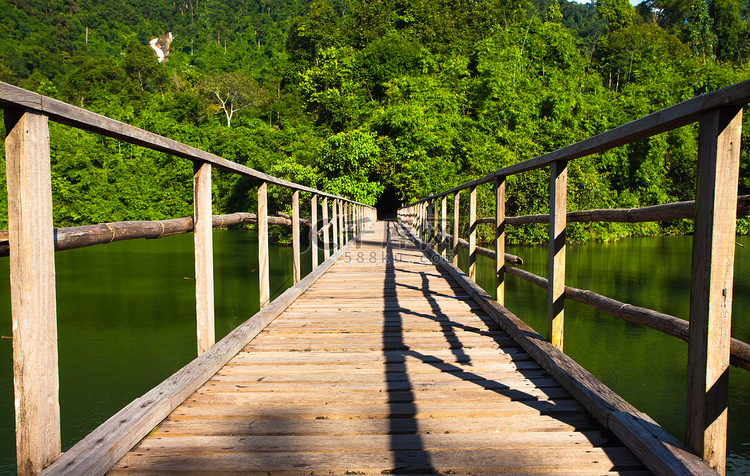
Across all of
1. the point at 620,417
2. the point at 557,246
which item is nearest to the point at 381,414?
the point at 620,417

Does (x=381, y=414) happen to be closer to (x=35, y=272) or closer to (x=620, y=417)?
(x=620, y=417)

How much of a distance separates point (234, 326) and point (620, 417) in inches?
314

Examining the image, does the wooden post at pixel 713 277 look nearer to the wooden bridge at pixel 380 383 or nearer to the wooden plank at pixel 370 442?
the wooden bridge at pixel 380 383

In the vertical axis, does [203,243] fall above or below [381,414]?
above

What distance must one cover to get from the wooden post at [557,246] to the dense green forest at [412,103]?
14.4 m

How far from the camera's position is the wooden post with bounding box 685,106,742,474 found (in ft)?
3.99

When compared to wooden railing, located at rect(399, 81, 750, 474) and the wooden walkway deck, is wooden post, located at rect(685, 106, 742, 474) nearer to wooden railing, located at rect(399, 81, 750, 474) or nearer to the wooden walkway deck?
wooden railing, located at rect(399, 81, 750, 474)

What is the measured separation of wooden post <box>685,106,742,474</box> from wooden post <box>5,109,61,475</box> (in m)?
1.62

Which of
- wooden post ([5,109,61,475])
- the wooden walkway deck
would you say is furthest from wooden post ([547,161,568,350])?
wooden post ([5,109,61,475])

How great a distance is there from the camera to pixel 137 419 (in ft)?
4.97

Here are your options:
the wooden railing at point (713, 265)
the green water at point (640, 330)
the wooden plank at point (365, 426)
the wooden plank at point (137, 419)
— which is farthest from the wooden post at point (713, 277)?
the green water at point (640, 330)

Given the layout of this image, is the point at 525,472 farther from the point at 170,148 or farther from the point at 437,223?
the point at 437,223

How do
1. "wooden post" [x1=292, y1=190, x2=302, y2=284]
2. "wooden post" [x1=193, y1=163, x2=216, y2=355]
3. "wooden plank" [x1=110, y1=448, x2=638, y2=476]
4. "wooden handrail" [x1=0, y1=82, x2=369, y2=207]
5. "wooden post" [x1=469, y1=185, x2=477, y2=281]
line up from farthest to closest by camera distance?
"wooden post" [x1=469, y1=185, x2=477, y2=281] → "wooden post" [x1=292, y1=190, x2=302, y2=284] → "wooden post" [x1=193, y1=163, x2=216, y2=355] → "wooden plank" [x1=110, y1=448, x2=638, y2=476] → "wooden handrail" [x1=0, y1=82, x2=369, y2=207]

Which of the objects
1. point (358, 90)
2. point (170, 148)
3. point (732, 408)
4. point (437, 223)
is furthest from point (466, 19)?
point (170, 148)
